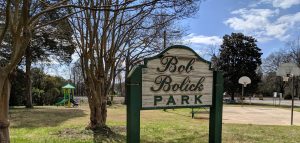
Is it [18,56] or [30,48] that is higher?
[30,48]

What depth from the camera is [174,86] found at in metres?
4.77

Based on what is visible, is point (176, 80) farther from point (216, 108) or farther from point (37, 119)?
point (37, 119)

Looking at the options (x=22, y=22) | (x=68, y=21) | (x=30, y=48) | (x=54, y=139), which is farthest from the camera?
(x=30, y=48)

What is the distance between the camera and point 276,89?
68.6 m

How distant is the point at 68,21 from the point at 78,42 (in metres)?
0.67

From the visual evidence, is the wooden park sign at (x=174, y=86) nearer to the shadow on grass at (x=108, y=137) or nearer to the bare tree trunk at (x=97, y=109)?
the shadow on grass at (x=108, y=137)

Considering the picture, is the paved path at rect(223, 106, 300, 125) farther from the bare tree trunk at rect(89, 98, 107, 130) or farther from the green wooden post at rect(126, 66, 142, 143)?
the green wooden post at rect(126, 66, 142, 143)

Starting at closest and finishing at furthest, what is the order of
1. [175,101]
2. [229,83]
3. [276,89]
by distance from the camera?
[175,101]
[229,83]
[276,89]

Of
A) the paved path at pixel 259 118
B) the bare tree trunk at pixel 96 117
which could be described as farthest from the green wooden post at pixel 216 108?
the paved path at pixel 259 118

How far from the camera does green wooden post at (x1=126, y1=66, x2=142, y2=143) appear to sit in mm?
4293

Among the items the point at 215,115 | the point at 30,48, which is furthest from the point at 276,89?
the point at 215,115

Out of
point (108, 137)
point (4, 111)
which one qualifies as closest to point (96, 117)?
point (108, 137)

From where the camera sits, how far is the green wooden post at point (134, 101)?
14.1ft

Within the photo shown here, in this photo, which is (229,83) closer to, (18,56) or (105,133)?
(105,133)
